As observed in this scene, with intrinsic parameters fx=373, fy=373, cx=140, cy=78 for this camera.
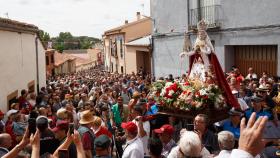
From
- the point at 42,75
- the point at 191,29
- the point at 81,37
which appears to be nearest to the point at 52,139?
the point at 191,29

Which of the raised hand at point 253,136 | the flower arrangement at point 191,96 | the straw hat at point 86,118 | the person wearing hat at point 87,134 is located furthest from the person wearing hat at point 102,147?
the flower arrangement at point 191,96

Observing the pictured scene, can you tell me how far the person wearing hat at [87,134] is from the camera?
5491mm

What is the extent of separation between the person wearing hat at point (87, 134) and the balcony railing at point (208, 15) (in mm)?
9714

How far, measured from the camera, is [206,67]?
7.25 metres

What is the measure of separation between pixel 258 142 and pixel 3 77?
966 centimetres

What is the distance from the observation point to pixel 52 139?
5.05 m

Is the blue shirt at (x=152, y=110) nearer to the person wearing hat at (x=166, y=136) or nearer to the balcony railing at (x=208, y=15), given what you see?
the person wearing hat at (x=166, y=136)

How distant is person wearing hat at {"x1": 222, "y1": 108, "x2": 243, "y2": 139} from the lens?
243 inches

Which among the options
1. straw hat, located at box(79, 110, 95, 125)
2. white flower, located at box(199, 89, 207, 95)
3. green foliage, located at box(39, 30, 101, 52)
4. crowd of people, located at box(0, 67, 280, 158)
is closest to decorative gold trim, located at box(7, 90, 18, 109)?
crowd of people, located at box(0, 67, 280, 158)

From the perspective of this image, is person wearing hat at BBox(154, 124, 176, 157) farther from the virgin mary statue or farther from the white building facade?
the white building facade

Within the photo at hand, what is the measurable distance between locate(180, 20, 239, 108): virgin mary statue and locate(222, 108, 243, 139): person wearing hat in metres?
0.52

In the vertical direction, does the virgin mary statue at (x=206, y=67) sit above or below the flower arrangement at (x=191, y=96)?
above

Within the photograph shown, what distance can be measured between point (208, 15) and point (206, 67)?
8515mm

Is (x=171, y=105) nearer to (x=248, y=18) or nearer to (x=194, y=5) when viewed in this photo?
(x=248, y=18)
